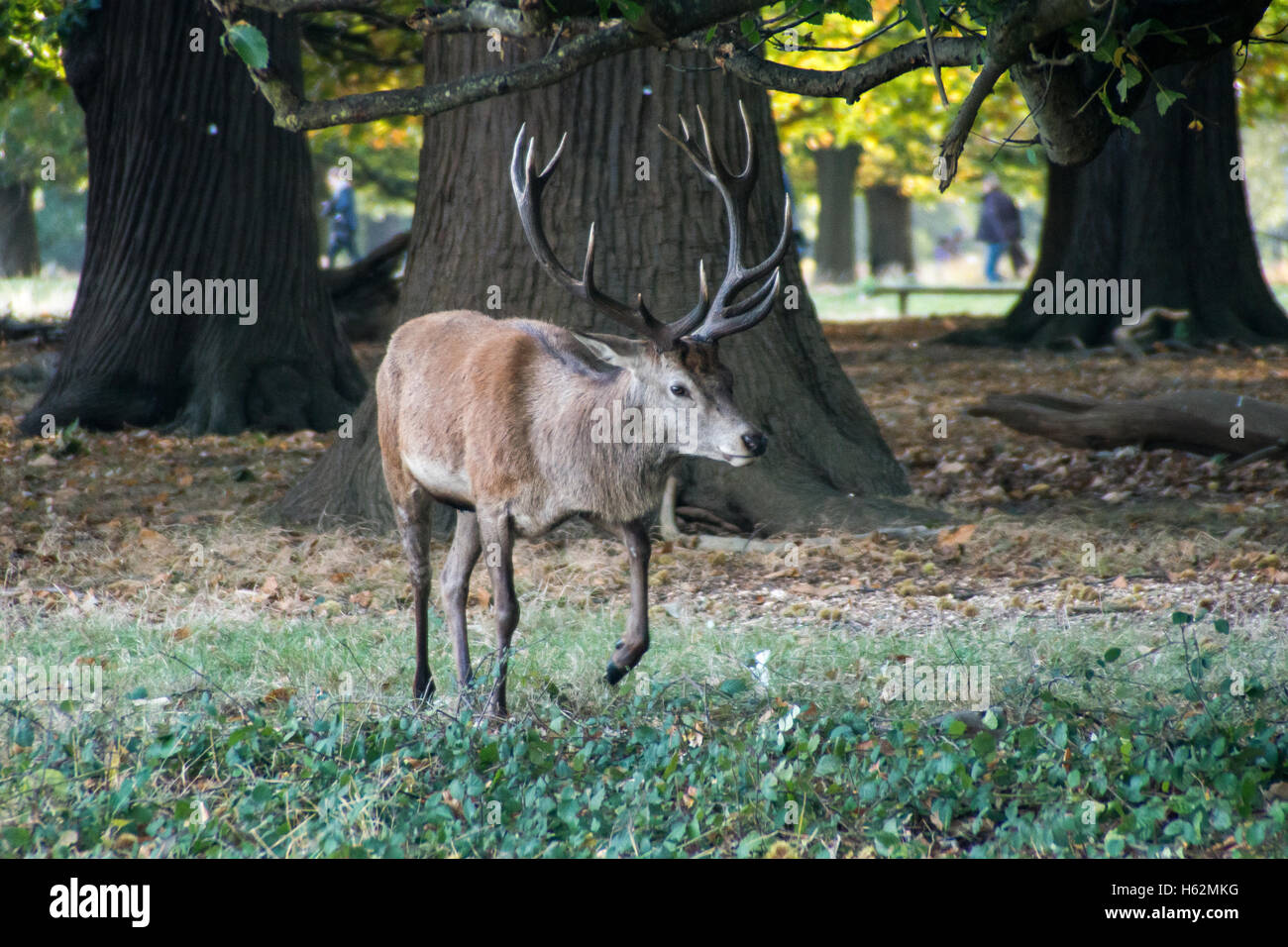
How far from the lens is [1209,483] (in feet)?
29.9

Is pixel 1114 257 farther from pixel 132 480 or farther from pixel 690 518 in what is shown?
pixel 132 480

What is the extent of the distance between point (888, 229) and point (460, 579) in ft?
108

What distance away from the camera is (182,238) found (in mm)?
11500

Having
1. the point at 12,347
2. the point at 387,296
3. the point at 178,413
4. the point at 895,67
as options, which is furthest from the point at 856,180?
the point at 895,67

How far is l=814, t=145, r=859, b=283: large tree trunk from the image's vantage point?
3366cm


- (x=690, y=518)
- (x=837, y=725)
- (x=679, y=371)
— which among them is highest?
(x=679, y=371)

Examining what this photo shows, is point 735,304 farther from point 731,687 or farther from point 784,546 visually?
point 784,546

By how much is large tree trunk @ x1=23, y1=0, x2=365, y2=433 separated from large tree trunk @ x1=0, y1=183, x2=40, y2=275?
815 inches

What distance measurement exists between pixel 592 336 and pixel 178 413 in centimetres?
736

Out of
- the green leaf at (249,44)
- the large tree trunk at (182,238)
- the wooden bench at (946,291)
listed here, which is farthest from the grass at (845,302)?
the green leaf at (249,44)

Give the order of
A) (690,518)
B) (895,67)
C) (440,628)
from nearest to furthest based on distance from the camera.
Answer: (895,67)
(440,628)
(690,518)

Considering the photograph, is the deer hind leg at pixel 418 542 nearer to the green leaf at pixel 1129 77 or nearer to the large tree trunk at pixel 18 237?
the green leaf at pixel 1129 77

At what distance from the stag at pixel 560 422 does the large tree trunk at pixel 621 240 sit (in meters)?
2.40
